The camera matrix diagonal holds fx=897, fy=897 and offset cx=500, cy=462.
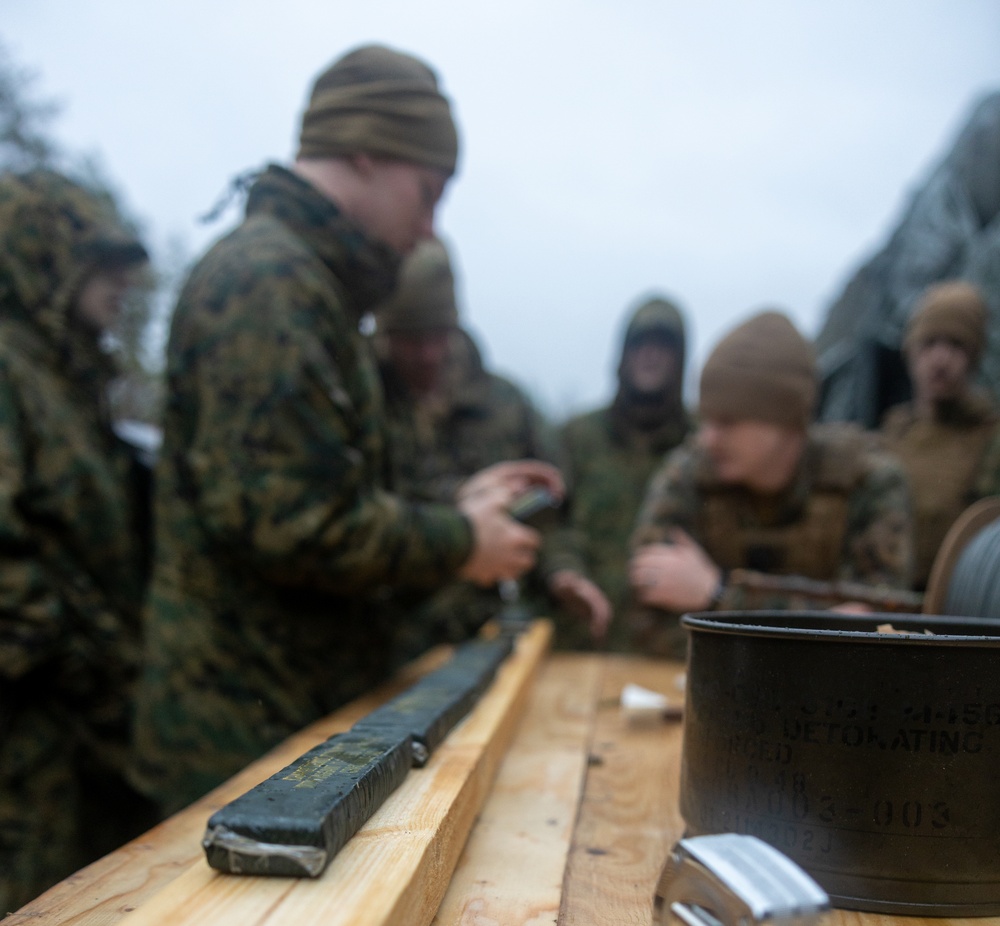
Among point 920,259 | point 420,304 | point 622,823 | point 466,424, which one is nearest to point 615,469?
point 466,424

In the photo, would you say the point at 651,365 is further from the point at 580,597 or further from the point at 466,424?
the point at 580,597

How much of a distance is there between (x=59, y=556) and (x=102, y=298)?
2.84ft

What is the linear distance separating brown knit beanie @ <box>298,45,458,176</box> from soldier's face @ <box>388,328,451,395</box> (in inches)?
58.3

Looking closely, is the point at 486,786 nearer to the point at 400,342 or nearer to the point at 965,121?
the point at 400,342

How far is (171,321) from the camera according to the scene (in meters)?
1.70

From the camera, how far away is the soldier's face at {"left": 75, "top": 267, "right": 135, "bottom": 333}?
271 cm

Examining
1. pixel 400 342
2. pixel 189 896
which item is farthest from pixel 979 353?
pixel 189 896

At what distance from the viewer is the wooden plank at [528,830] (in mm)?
899

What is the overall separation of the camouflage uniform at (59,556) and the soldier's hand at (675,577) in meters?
1.40

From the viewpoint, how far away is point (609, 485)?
3768 mm

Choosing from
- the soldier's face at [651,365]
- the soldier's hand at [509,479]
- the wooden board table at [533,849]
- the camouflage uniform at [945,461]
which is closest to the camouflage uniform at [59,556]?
the wooden board table at [533,849]

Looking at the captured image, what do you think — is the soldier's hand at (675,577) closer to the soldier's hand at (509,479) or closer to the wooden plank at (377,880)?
the soldier's hand at (509,479)

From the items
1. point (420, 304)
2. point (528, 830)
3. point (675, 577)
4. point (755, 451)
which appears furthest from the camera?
point (420, 304)

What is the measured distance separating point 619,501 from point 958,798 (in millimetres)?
2895
